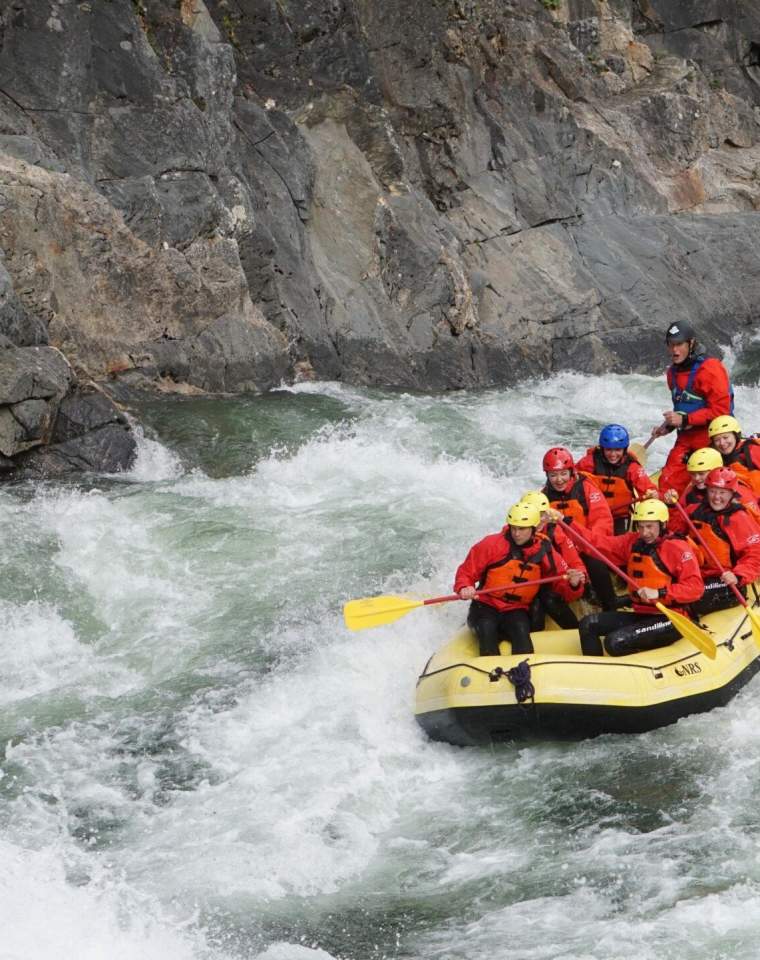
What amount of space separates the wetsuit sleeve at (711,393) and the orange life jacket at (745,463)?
518 mm

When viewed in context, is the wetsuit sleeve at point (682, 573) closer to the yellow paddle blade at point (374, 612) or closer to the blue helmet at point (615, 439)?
the blue helmet at point (615, 439)

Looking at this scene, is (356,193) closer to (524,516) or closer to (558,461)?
(558,461)

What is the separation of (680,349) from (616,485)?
1218 mm

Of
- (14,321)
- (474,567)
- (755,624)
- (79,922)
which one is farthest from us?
(14,321)

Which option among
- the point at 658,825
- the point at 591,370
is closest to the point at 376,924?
the point at 658,825

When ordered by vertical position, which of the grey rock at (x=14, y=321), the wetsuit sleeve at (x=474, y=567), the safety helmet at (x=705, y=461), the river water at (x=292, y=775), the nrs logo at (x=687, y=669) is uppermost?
the grey rock at (x=14, y=321)

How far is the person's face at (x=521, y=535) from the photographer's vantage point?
286 inches

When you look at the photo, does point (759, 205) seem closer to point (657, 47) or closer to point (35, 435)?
point (657, 47)

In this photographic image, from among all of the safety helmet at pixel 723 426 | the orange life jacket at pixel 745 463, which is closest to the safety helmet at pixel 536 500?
the orange life jacket at pixel 745 463

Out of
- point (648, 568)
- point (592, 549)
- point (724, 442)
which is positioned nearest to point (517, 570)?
point (592, 549)

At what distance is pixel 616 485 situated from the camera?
27.9ft

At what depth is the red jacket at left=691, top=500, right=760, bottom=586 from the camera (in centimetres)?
741

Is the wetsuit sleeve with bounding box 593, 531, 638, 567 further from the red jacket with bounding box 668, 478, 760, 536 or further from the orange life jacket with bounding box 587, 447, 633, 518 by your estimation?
the orange life jacket with bounding box 587, 447, 633, 518

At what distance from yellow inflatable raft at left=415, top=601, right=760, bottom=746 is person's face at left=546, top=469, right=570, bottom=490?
1.36 metres
